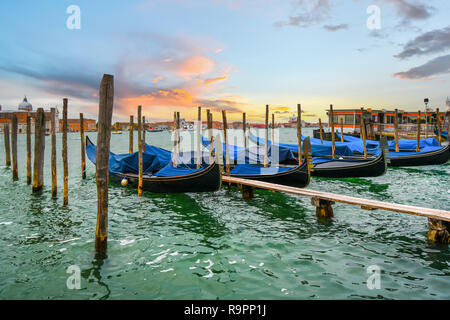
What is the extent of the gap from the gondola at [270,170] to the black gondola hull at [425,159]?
5954mm

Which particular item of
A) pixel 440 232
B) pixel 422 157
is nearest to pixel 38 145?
pixel 440 232

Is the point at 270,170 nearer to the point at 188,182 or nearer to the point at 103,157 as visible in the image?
the point at 188,182

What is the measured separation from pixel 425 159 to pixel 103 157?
15627 mm

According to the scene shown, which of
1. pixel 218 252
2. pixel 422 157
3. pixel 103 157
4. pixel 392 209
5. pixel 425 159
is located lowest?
pixel 218 252

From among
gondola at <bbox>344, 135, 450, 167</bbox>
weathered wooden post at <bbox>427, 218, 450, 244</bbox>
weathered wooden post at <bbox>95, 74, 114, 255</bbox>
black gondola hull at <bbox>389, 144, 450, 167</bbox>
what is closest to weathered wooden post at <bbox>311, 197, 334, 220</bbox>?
weathered wooden post at <bbox>427, 218, 450, 244</bbox>

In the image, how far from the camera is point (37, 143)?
9.25 metres

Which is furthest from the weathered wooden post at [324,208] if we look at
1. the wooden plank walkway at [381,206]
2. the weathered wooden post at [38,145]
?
the weathered wooden post at [38,145]

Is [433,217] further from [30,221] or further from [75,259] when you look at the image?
[30,221]

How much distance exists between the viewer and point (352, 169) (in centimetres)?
1109

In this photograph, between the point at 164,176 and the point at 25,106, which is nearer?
the point at 164,176

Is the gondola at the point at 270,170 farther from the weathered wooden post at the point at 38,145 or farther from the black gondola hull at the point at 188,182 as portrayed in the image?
the weathered wooden post at the point at 38,145

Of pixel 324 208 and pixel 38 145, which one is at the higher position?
pixel 38 145

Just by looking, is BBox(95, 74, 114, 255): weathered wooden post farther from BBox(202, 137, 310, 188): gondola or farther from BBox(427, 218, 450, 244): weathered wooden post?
BBox(202, 137, 310, 188): gondola

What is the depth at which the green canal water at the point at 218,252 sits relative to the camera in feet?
12.2
